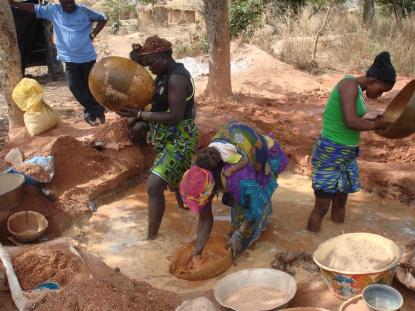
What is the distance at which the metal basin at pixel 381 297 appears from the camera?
2.55 metres

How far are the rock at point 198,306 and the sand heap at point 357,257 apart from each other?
0.86 meters

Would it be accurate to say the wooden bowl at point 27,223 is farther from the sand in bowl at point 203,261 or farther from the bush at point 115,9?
the bush at point 115,9

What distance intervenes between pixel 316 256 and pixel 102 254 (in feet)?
6.22

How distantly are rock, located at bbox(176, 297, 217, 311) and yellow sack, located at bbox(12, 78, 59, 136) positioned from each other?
3711 millimetres

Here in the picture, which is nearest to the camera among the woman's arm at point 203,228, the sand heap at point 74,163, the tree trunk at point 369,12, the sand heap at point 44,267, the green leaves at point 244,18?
the sand heap at point 44,267

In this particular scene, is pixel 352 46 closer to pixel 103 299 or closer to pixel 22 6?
pixel 22 6

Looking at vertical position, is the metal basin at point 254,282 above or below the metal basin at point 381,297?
below

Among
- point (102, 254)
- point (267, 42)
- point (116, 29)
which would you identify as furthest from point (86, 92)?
point (116, 29)

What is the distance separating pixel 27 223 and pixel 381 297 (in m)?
3.09

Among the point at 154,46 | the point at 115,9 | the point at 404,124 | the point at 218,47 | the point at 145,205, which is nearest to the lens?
the point at 404,124

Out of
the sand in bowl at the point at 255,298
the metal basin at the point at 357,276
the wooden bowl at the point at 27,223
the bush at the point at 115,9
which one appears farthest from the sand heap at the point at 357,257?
the bush at the point at 115,9

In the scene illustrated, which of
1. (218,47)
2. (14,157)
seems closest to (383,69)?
(14,157)

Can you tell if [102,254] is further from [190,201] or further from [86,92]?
[86,92]

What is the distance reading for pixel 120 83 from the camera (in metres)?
3.53
